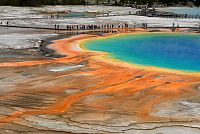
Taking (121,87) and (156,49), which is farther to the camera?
(156,49)

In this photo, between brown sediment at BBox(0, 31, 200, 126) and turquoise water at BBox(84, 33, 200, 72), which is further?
turquoise water at BBox(84, 33, 200, 72)

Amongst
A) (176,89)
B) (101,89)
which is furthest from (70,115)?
(176,89)

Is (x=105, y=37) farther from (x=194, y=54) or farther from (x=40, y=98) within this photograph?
(x=40, y=98)

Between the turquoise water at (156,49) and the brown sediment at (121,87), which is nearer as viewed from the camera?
the brown sediment at (121,87)
